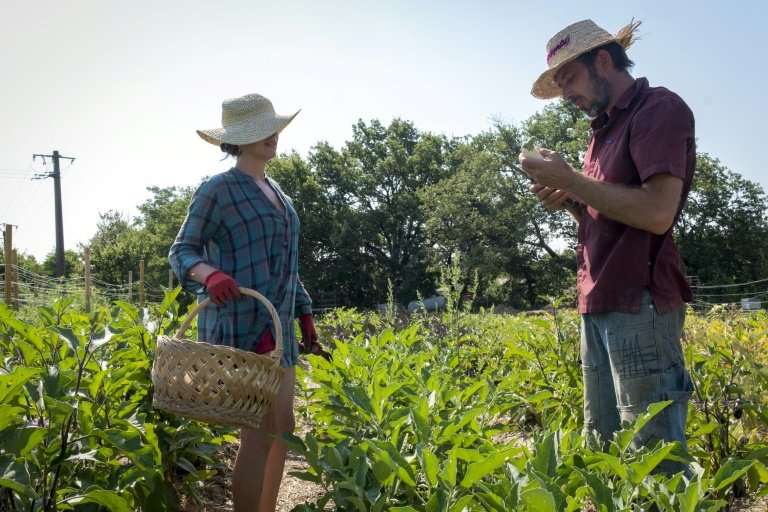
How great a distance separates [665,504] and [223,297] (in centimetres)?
153

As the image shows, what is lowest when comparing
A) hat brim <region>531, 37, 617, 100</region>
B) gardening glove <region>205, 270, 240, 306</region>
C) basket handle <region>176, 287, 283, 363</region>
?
basket handle <region>176, 287, 283, 363</region>

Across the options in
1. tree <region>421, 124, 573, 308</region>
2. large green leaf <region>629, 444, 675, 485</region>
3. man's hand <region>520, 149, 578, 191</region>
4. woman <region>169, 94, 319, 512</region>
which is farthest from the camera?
tree <region>421, 124, 573, 308</region>

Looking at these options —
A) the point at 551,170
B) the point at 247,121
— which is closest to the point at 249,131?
the point at 247,121

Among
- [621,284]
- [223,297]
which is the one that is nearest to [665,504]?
[621,284]

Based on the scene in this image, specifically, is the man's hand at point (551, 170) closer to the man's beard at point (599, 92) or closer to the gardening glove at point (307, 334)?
the man's beard at point (599, 92)

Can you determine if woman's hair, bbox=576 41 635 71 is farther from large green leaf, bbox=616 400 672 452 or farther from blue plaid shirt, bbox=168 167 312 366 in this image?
blue plaid shirt, bbox=168 167 312 366

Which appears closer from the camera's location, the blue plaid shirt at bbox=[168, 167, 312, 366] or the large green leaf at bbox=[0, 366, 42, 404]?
the large green leaf at bbox=[0, 366, 42, 404]

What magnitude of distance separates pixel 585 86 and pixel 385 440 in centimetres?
147

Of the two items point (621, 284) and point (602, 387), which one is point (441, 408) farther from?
point (621, 284)

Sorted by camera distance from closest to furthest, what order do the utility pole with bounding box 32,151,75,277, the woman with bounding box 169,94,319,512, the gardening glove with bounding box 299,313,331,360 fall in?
the woman with bounding box 169,94,319,512 → the gardening glove with bounding box 299,313,331,360 → the utility pole with bounding box 32,151,75,277

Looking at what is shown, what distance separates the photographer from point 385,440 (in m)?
2.15

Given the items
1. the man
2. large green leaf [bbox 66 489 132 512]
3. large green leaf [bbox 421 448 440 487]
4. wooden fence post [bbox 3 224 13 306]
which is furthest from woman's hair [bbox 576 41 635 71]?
wooden fence post [bbox 3 224 13 306]

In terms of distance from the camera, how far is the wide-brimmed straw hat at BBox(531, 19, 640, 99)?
2.36 m

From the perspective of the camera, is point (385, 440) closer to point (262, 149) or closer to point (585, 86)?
point (262, 149)
